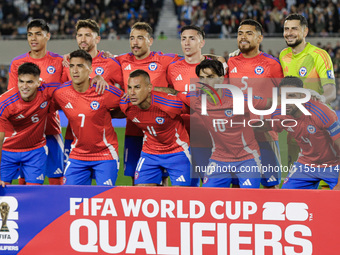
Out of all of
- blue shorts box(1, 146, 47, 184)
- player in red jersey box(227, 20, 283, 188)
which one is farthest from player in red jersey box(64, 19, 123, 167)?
player in red jersey box(227, 20, 283, 188)

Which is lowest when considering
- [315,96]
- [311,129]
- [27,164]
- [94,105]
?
[27,164]

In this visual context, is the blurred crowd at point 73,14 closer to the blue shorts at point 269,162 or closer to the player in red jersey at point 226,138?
the blue shorts at point 269,162

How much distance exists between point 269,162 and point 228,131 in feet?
3.08

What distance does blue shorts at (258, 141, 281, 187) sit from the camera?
6172 mm

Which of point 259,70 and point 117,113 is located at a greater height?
point 259,70

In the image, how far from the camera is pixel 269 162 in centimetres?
623

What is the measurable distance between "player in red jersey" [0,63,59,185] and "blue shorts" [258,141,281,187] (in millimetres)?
2642

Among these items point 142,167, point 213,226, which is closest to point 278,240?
point 213,226

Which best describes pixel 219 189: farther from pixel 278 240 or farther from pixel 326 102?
pixel 326 102

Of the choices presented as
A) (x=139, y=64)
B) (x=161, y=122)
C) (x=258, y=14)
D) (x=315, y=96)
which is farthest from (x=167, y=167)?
(x=258, y=14)

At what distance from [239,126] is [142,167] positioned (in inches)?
47.1

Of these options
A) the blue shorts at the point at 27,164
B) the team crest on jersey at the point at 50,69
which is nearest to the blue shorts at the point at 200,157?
the blue shorts at the point at 27,164

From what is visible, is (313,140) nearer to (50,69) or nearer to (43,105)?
(43,105)

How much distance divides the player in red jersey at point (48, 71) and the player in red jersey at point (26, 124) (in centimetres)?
41
